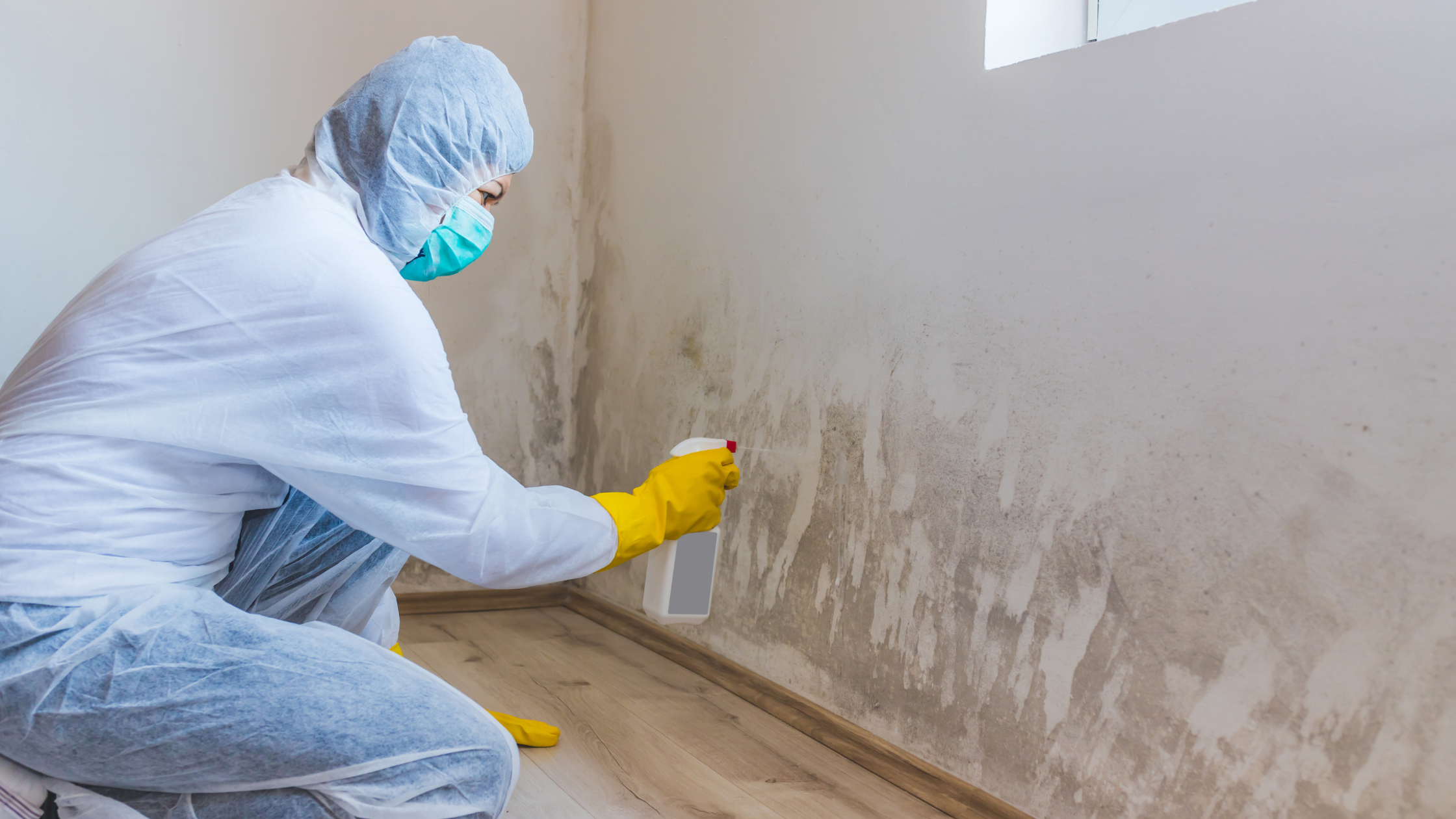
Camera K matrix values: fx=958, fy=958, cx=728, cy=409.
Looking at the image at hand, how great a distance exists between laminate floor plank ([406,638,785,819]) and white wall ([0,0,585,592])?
64 centimetres

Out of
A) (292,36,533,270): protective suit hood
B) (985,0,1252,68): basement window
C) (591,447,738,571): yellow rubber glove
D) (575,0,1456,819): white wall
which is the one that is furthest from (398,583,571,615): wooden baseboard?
(985,0,1252,68): basement window

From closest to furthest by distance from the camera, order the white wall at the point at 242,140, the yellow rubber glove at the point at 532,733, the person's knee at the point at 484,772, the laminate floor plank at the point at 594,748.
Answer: the person's knee at the point at 484,772
the laminate floor plank at the point at 594,748
the yellow rubber glove at the point at 532,733
the white wall at the point at 242,140

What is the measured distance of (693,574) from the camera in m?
1.60

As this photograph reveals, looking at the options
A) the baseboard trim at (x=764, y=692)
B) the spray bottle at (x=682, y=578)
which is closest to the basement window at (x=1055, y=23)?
the spray bottle at (x=682, y=578)

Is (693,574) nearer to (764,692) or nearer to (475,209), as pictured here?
(764,692)

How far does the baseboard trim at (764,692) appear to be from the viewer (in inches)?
60.3

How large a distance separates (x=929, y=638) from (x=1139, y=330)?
2.04 ft

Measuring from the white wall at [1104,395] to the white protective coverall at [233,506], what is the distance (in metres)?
0.75

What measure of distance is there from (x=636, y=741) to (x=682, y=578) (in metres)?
0.37

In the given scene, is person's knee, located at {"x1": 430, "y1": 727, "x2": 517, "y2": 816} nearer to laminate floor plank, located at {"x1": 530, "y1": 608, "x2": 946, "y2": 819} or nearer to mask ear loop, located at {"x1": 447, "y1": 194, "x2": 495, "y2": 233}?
laminate floor plank, located at {"x1": 530, "y1": 608, "x2": 946, "y2": 819}

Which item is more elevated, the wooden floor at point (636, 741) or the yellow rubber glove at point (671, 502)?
the yellow rubber glove at point (671, 502)

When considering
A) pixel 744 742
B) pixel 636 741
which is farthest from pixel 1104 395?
pixel 636 741

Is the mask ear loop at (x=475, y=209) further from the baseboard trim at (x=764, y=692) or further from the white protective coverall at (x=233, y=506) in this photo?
the baseboard trim at (x=764, y=692)

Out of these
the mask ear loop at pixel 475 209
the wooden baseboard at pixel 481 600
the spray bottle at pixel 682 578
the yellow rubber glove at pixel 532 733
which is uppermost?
the mask ear loop at pixel 475 209
